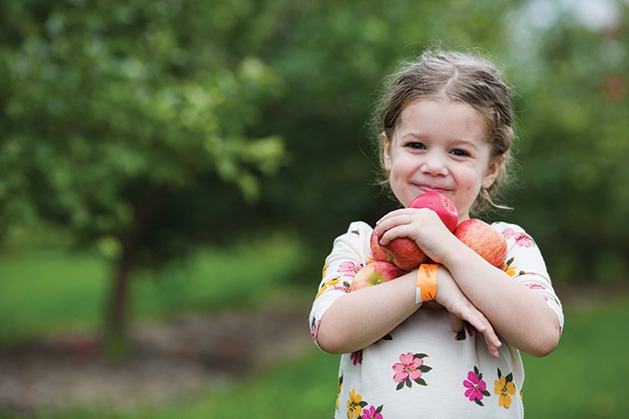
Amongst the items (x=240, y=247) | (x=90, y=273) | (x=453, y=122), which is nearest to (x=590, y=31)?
(x=240, y=247)

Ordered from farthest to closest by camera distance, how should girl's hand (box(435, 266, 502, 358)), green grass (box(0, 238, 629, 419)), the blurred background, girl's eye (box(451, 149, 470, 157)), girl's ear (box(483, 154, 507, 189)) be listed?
green grass (box(0, 238, 629, 419)), the blurred background, girl's ear (box(483, 154, 507, 189)), girl's eye (box(451, 149, 470, 157)), girl's hand (box(435, 266, 502, 358))

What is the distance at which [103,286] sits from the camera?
12.9 m

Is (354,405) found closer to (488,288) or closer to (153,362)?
(488,288)

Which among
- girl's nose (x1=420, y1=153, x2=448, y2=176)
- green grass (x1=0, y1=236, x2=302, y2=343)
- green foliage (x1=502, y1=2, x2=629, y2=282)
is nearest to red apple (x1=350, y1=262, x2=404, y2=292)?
girl's nose (x1=420, y1=153, x2=448, y2=176)

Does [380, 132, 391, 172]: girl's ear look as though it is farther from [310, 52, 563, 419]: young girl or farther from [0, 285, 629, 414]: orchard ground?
[0, 285, 629, 414]: orchard ground

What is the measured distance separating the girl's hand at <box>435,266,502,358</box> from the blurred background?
1.88 metres

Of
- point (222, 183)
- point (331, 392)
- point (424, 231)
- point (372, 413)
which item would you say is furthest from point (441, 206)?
point (222, 183)

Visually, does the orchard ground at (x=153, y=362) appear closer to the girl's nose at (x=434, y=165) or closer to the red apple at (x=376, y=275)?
the red apple at (x=376, y=275)

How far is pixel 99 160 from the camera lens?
3.97m

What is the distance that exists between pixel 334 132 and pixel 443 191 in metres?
5.36

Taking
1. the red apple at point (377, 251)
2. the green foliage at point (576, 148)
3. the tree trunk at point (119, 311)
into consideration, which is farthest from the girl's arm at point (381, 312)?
the tree trunk at point (119, 311)

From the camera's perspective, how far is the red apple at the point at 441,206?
5.93 feet

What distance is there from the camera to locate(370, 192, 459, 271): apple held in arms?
179cm

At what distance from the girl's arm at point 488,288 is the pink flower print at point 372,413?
32 cm
